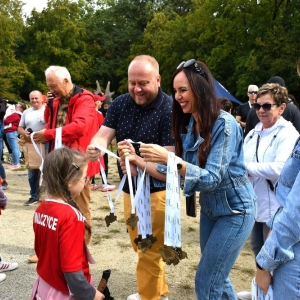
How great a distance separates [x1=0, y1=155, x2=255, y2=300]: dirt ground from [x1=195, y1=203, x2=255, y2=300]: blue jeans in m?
1.32

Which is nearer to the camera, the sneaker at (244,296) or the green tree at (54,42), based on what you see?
the sneaker at (244,296)

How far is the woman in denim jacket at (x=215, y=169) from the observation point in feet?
7.10

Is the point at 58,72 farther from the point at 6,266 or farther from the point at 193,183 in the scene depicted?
the point at 193,183

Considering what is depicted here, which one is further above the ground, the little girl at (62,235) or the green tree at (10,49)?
A: the green tree at (10,49)

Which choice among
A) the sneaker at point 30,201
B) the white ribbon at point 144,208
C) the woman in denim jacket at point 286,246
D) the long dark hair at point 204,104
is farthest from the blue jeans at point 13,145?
the woman in denim jacket at point 286,246

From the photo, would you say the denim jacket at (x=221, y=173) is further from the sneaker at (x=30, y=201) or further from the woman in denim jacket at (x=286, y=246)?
the sneaker at (x=30, y=201)

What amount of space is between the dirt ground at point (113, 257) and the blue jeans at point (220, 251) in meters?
1.32

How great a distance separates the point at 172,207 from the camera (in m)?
2.21

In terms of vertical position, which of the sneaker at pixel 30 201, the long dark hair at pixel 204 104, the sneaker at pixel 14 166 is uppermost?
the long dark hair at pixel 204 104

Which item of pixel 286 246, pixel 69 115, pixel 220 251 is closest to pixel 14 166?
pixel 69 115

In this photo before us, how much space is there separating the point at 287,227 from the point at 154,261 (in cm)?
180

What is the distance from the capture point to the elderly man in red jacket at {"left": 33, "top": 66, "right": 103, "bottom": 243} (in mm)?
3992

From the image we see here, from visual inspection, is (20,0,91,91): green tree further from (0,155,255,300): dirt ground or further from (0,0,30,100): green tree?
(0,155,255,300): dirt ground

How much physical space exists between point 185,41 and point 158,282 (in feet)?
107
